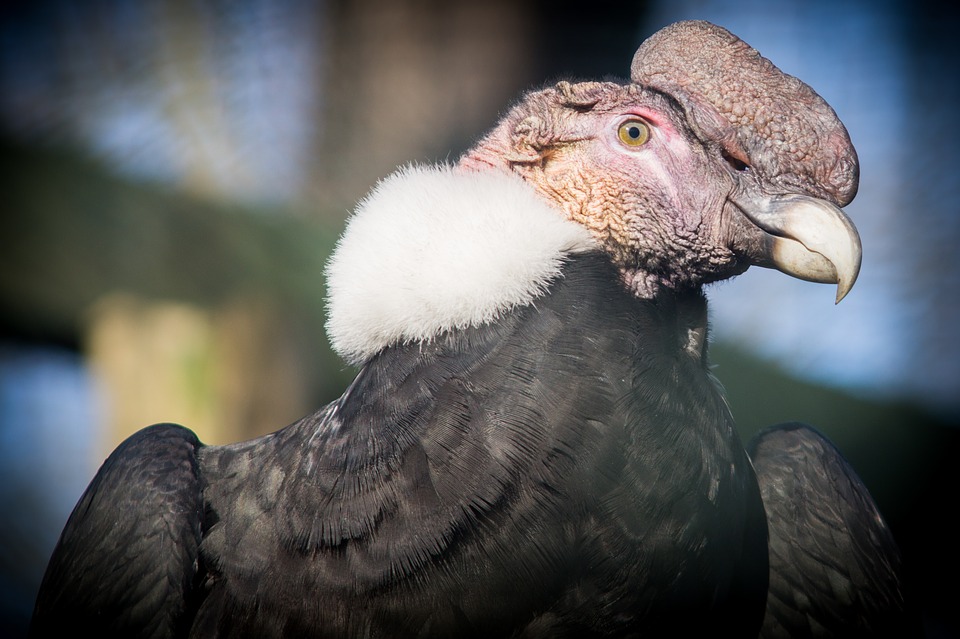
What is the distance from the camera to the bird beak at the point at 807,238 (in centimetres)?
111

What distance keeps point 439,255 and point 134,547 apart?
2.67ft

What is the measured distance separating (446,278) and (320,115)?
2359 mm

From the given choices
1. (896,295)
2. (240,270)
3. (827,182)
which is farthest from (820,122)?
(240,270)

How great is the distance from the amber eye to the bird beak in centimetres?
19

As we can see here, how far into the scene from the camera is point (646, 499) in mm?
1102

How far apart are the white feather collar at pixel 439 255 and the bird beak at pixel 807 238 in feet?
0.95

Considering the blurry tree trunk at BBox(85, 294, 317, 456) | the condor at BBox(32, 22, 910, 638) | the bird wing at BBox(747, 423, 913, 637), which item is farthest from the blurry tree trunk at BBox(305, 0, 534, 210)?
the bird wing at BBox(747, 423, 913, 637)

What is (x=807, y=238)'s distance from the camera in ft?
3.75

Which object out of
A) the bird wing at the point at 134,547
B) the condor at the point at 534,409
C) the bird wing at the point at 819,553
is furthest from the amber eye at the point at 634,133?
the bird wing at the point at 134,547

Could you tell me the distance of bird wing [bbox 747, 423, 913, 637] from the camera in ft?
5.04

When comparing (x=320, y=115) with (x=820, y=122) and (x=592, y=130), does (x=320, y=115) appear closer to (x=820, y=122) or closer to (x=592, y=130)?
(x=592, y=130)

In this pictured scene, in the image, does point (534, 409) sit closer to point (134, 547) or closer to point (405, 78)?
point (134, 547)

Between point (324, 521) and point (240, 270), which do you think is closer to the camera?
point (324, 521)

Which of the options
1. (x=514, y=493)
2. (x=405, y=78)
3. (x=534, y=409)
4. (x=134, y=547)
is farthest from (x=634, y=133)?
(x=405, y=78)
